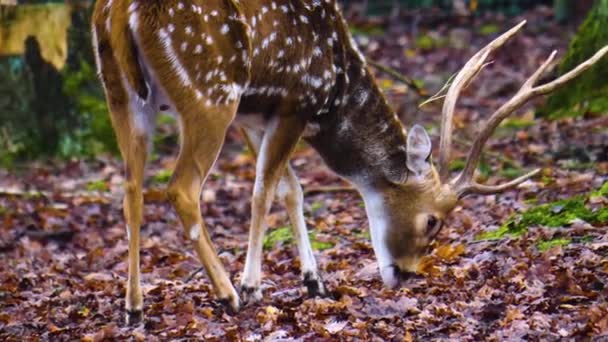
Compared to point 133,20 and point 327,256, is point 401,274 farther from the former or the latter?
point 133,20

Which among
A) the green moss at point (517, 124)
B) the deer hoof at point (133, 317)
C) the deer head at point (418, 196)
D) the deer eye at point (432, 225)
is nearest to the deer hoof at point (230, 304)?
the deer hoof at point (133, 317)

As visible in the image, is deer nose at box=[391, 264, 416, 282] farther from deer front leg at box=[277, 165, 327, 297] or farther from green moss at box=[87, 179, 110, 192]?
green moss at box=[87, 179, 110, 192]

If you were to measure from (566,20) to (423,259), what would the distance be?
463 inches

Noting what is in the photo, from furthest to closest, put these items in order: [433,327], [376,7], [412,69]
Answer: [376,7] → [412,69] → [433,327]

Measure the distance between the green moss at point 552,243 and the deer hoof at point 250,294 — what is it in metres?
1.76

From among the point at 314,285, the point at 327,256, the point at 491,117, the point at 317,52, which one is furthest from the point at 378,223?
the point at 317,52

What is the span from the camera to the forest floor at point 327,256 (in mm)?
5648

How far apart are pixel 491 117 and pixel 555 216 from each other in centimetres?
124

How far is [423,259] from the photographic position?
697 cm

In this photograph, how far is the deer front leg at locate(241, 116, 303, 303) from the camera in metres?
6.38

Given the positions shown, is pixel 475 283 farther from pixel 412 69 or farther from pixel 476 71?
pixel 412 69

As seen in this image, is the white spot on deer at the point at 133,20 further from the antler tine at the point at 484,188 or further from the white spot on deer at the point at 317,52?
the antler tine at the point at 484,188

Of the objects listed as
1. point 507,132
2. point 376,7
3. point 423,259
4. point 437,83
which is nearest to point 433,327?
point 423,259

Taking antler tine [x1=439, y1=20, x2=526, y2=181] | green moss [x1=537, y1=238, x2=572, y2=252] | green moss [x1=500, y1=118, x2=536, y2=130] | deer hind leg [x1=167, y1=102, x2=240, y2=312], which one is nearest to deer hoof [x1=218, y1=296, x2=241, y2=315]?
deer hind leg [x1=167, y1=102, x2=240, y2=312]
